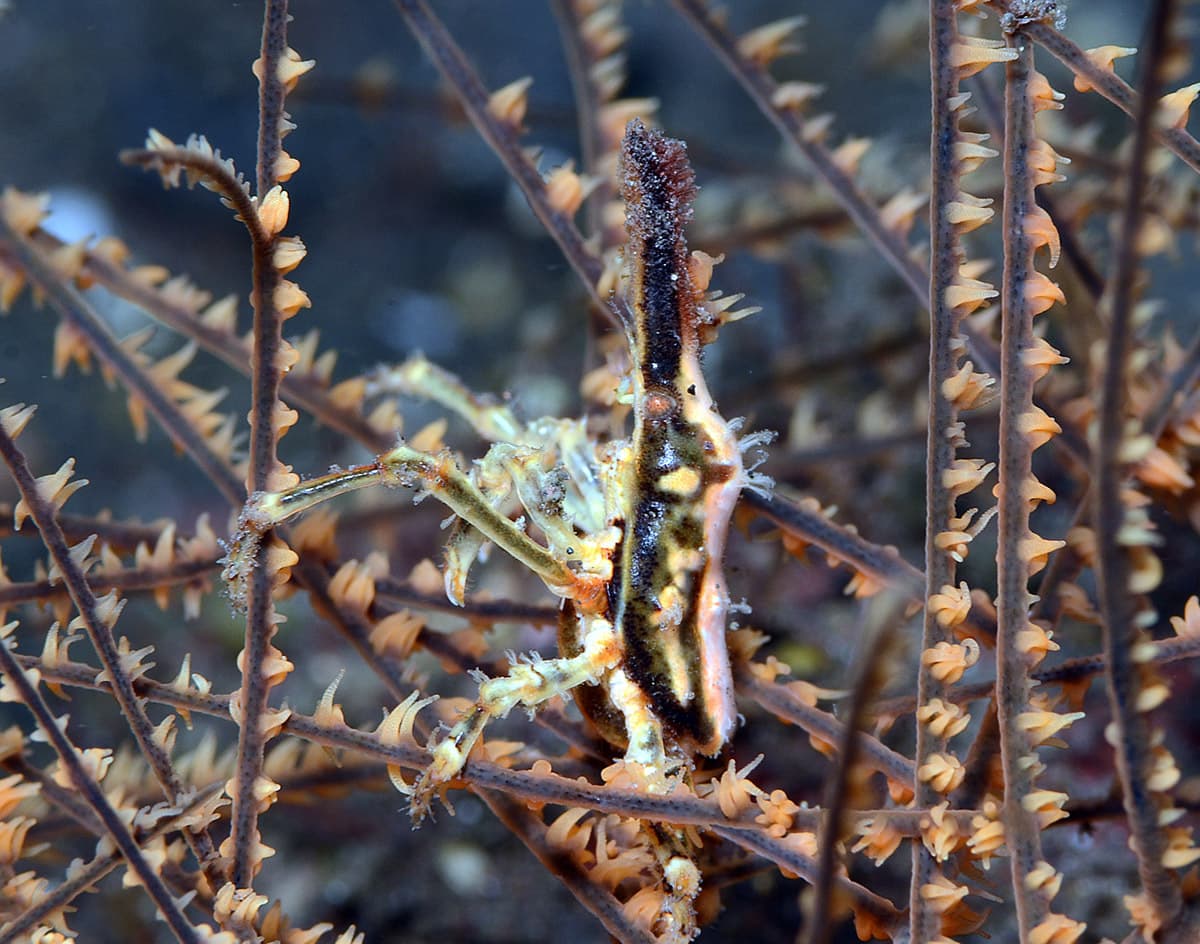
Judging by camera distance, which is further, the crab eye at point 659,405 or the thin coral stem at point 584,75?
the thin coral stem at point 584,75

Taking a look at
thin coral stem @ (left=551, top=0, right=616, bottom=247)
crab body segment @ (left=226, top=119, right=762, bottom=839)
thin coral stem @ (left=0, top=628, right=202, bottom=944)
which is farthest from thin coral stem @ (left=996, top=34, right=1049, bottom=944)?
thin coral stem @ (left=0, top=628, right=202, bottom=944)

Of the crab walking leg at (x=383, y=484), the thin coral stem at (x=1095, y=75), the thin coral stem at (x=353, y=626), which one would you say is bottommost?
the thin coral stem at (x=353, y=626)

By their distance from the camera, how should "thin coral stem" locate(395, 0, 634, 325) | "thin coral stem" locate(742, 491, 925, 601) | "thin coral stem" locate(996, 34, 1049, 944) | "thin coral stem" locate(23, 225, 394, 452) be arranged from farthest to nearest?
"thin coral stem" locate(23, 225, 394, 452), "thin coral stem" locate(395, 0, 634, 325), "thin coral stem" locate(742, 491, 925, 601), "thin coral stem" locate(996, 34, 1049, 944)

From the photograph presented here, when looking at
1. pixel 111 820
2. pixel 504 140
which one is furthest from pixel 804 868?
A: pixel 504 140

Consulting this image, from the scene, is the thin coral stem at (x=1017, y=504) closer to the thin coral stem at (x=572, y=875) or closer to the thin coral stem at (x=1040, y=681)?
the thin coral stem at (x=1040, y=681)

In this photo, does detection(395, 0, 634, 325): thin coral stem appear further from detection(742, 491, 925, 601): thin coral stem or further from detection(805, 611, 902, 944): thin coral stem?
detection(805, 611, 902, 944): thin coral stem

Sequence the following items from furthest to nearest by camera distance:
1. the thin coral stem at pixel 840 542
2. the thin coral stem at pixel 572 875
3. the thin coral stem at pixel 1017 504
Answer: the thin coral stem at pixel 840 542 → the thin coral stem at pixel 572 875 → the thin coral stem at pixel 1017 504

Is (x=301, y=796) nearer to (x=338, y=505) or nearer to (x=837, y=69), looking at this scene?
(x=338, y=505)

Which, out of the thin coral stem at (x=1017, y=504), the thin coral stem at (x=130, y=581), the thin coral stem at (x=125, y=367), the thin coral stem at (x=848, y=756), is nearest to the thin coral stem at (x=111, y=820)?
the thin coral stem at (x=130, y=581)
